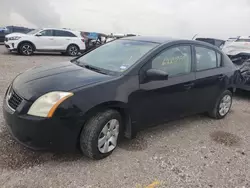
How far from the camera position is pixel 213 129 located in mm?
4375

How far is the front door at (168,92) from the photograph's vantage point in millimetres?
3293

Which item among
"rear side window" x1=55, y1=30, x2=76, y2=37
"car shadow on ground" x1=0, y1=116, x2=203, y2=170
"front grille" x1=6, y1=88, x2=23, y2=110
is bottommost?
"car shadow on ground" x1=0, y1=116, x2=203, y2=170

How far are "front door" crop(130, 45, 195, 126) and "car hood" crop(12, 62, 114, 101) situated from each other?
0.56 metres

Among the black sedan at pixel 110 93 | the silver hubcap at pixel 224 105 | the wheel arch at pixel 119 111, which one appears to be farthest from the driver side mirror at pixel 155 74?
the silver hubcap at pixel 224 105

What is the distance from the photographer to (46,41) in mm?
13234

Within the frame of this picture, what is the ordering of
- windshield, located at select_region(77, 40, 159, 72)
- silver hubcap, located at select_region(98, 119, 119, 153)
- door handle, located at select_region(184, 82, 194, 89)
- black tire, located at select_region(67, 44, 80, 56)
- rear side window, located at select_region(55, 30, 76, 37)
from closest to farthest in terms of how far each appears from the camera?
silver hubcap, located at select_region(98, 119, 119, 153), windshield, located at select_region(77, 40, 159, 72), door handle, located at select_region(184, 82, 194, 89), rear side window, located at select_region(55, 30, 76, 37), black tire, located at select_region(67, 44, 80, 56)

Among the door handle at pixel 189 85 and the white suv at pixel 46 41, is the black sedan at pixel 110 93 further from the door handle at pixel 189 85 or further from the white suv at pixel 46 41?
the white suv at pixel 46 41

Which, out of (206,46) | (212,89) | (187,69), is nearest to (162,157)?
(187,69)

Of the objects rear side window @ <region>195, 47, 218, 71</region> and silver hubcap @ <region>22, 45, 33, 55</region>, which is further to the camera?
silver hubcap @ <region>22, 45, 33, 55</region>

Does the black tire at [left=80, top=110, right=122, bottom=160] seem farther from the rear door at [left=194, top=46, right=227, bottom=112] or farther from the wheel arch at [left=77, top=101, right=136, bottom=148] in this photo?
the rear door at [left=194, top=46, right=227, bottom=112]

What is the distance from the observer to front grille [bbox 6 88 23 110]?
2756 mm

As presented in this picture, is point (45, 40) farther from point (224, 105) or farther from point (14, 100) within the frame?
point (14, 100)

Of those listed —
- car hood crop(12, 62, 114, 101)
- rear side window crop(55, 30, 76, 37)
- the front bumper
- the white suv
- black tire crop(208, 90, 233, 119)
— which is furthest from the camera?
rear side window crop(55, 30, 76, 37)

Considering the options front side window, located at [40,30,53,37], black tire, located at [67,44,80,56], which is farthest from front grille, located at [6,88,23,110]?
black tire, located at [67,44,80,56]
